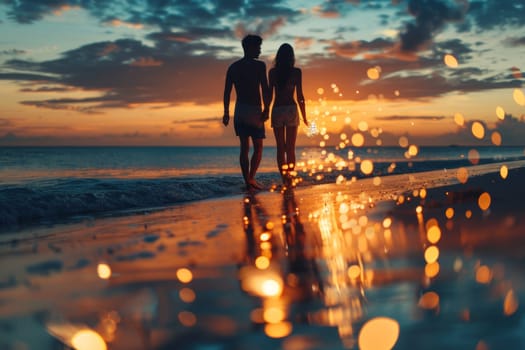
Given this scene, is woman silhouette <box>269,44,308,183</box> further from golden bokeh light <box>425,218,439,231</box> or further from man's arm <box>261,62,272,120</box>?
golden bokeh light <box>425,218,439,231</box>

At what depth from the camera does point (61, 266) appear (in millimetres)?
3021

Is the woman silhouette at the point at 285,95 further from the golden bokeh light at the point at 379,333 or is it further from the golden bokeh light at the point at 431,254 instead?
the golden bokeh light at the point at 379,333

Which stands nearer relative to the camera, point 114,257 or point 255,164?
point 114,257

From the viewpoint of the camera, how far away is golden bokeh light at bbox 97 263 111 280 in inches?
106

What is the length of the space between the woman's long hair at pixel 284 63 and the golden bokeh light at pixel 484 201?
426 cm

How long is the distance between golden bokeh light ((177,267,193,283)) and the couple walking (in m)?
5.69

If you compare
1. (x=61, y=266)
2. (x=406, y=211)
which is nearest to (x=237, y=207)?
(x=406, y=211)

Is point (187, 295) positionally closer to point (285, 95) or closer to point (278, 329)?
point (278, 329)

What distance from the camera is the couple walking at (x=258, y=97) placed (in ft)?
28.7

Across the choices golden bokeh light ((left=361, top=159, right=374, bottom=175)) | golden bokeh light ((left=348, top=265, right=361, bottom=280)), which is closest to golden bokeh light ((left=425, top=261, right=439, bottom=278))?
golden bokeh light ((left=348, top=265, right=361, bottom=280))

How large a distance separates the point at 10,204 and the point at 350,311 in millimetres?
5560

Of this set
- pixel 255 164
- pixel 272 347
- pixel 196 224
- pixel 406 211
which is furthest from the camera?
pixel 255 164

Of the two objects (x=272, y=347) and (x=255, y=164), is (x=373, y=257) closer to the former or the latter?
(x=272, y=347)

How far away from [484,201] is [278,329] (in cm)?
455
